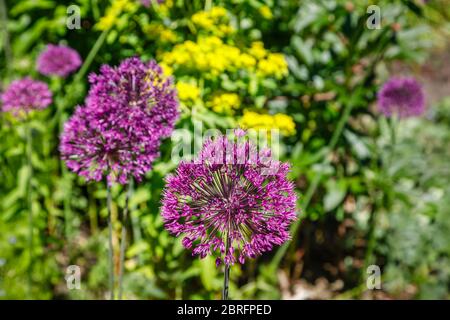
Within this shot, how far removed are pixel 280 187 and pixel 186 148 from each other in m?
0.99

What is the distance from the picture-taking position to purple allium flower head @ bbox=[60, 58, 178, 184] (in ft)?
6.13

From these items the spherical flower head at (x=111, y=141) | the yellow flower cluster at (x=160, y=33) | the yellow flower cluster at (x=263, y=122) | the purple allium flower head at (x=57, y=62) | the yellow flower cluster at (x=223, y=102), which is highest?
the yellow flower cluster at (x=160, y=33)

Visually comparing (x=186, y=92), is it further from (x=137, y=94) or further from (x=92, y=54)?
(x=92, y=54)

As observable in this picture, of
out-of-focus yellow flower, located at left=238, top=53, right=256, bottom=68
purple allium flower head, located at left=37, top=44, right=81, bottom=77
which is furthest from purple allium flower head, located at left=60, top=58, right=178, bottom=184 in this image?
purple allium flower head, located at left=37, top=44, right=81, bottom=77

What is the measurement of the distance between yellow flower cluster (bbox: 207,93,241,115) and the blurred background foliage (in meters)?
0.01

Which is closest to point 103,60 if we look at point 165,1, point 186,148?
point 165,1

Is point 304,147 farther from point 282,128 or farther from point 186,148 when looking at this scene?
point 186,148

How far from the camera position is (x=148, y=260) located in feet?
9.78

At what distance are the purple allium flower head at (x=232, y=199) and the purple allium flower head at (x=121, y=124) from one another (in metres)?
0.31

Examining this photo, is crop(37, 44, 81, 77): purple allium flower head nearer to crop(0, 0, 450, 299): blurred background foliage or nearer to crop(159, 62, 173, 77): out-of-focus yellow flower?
crop(0, 0, 450, 299): blurred background foliage

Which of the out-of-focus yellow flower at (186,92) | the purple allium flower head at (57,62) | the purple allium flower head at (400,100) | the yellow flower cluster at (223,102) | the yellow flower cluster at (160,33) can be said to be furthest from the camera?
the purple allium flower head at (400,100)

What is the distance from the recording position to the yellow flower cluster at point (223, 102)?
96.0 inches

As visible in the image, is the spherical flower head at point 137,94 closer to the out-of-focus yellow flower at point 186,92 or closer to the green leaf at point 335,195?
the out-of-focus yellow flower at point 186,92

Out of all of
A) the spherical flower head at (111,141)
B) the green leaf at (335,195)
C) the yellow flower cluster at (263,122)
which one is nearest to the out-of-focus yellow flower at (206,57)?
the yellow flower cluster at (263,122)
